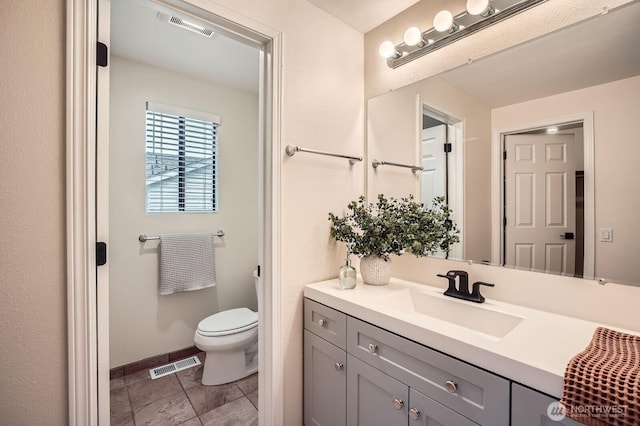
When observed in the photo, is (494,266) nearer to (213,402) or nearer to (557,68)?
(557,68)

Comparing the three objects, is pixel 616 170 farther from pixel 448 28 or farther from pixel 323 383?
pixel 323 383

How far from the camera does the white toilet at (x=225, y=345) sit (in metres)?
2.06

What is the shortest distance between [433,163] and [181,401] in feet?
7.04

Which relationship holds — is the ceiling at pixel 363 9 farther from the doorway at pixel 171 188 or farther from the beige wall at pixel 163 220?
the beige wall at pixel 163 220

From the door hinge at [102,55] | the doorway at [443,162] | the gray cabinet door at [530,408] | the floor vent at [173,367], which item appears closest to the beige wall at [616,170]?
the doorway at [443,162]

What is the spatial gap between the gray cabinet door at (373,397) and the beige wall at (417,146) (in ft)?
2.27

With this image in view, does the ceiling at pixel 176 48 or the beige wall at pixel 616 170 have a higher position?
the ceiling at pixel 176 48

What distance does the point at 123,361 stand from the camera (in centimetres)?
221

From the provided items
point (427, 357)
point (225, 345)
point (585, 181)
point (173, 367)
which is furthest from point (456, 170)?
point (173, 367)

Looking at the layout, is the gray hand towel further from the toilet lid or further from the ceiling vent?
the ceiling vent

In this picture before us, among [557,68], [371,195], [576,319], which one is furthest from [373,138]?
[576,319]

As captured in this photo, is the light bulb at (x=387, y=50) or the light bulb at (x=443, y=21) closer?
the light bulb at (x=443, y=21)

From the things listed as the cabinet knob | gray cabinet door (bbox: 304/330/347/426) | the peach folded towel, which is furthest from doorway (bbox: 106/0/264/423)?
the peach folded towel

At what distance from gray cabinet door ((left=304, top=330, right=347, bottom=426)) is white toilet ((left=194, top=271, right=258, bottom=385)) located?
729mm
